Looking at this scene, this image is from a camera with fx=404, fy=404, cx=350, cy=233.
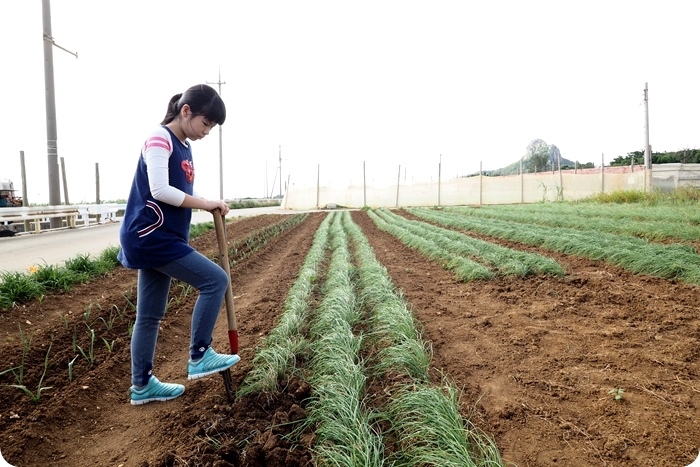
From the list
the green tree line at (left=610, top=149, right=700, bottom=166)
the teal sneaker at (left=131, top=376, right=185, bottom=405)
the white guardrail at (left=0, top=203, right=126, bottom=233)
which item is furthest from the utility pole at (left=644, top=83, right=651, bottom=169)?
the white guardrail at (left=0, top=203, right=126, bottom=233)

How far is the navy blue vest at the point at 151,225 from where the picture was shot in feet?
7.01

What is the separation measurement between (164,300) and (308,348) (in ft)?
3.67

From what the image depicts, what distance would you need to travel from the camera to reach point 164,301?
2.44 m

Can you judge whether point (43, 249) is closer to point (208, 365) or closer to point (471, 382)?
point (208, 365)

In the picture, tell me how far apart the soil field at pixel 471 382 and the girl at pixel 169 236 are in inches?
A: 12.9

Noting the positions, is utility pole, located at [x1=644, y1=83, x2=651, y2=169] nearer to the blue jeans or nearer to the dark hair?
the dark hair

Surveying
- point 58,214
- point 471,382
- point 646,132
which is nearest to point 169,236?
point 471,382

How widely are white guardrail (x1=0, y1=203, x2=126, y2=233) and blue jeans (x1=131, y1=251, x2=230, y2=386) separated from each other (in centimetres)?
1186

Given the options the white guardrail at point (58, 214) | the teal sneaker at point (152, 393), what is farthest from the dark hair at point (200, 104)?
the white guardrail at point (58, 214)

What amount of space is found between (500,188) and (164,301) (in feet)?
87.9

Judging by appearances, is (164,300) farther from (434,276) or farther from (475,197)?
(475,197)

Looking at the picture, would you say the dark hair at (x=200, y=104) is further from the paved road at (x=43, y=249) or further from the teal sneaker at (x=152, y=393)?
the paved road at (x=43, y=249)

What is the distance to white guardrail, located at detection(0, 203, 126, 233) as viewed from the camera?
1154 centimetres

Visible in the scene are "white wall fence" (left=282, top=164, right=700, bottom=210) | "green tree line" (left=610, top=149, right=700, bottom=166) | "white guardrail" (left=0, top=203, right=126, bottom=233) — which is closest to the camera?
"white guardrail" (left=0, top=203, right=126, bottom=233)
